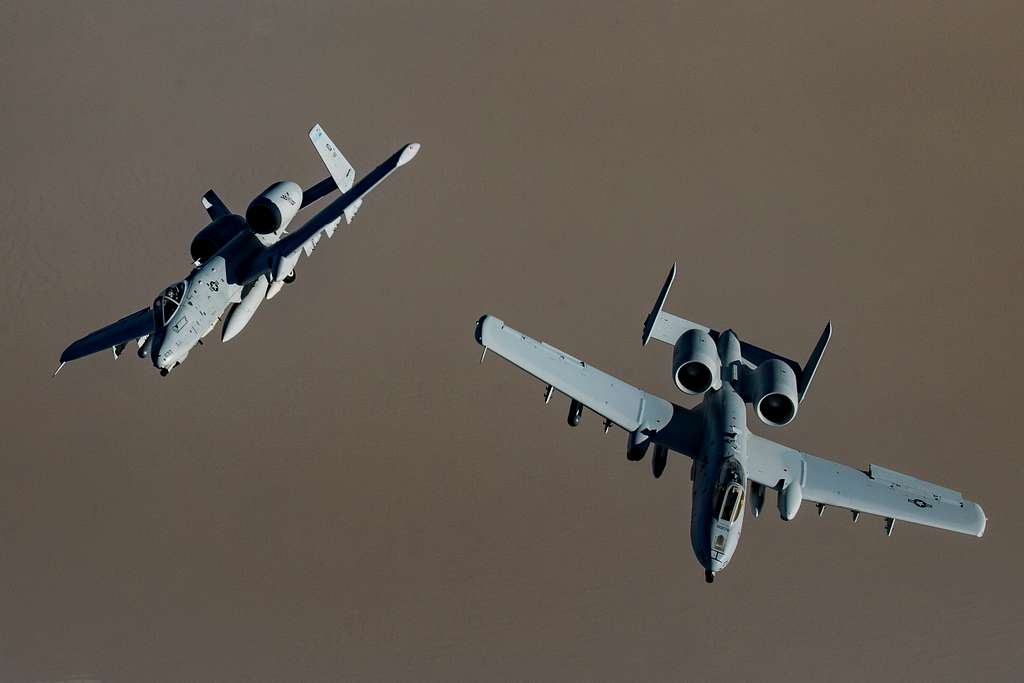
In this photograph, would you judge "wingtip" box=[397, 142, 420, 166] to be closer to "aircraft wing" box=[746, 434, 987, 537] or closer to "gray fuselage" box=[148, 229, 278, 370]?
"gray fuselage" box=[148, 229, 278, 370]

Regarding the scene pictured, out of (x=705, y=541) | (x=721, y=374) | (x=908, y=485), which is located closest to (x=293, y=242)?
(x=721, y=374)

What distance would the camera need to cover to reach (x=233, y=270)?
22828 mm

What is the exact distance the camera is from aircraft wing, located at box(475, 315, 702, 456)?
2058 centimetres

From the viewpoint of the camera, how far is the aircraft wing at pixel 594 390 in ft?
67.5

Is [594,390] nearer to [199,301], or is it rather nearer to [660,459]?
[660,459]

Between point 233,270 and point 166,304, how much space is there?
1737 millimetres

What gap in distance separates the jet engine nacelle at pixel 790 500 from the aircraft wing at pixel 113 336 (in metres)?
12.9

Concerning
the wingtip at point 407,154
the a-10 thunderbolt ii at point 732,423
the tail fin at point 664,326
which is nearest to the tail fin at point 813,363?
the a-10 thunderbolt ii at point 732,423

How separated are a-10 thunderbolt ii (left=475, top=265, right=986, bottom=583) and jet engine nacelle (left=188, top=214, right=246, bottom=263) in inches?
253

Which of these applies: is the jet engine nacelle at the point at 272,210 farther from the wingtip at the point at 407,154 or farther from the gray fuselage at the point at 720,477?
the gray fuselage at the point at 720,477

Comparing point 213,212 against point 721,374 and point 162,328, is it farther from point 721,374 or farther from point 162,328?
point 721,374

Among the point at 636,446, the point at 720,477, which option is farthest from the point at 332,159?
the point at 720,477

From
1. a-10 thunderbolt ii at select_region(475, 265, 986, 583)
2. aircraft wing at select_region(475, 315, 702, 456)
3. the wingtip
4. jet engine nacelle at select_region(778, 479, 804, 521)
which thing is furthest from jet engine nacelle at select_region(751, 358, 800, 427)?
the wingtip

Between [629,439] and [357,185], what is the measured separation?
26.2 ft
